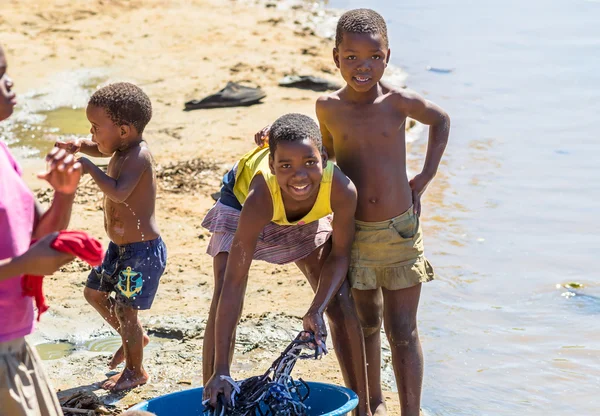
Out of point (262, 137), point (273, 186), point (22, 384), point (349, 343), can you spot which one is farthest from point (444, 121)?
point (22, 384)

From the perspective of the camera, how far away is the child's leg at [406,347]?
382 centimetres

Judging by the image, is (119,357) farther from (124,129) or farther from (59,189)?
(59,189)

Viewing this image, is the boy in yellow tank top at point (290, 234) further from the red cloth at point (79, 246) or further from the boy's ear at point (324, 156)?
the red cloth at point (79, 246)

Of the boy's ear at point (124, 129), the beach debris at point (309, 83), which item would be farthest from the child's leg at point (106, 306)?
the beach debris at point (309, 83)

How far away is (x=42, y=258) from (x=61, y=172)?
245 mm

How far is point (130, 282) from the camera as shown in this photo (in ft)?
13.8

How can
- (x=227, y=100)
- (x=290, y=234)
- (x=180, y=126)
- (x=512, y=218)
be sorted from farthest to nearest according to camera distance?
1. (x=227, y=100)
2. (x=180, y=126)
3. (x=512, y=218)
4. (x=290, y=234)

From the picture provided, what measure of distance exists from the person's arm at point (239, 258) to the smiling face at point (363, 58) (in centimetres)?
59

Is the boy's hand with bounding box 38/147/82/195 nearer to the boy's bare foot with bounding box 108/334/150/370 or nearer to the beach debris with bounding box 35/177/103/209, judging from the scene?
the boy's bare foot with bounding box 108/334/150/370

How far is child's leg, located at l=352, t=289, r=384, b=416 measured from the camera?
→ 3936 millimetres

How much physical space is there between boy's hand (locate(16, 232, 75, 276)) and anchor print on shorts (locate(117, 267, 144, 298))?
1624 mm

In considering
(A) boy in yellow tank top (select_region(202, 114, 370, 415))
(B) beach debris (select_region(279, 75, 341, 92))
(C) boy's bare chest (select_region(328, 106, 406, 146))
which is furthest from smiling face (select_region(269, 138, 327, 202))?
(B) beach debris (select_region(279, 75, 341, 92))

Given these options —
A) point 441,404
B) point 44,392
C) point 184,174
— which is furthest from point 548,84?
point 44,392

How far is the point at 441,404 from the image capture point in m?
4.45
